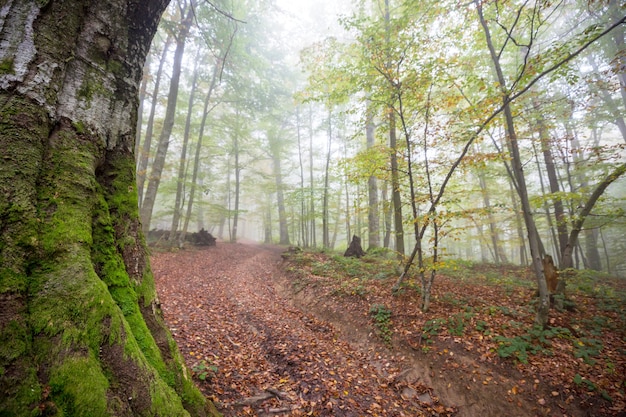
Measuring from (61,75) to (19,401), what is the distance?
1.94m

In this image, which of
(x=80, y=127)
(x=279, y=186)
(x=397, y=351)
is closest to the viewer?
(x=80, y=127)

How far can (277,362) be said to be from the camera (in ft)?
14.1

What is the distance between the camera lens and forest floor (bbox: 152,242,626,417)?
3.66 meters

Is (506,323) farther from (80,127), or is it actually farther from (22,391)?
(80,127)

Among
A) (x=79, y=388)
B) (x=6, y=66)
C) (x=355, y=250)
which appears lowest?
(x=79, y=388)

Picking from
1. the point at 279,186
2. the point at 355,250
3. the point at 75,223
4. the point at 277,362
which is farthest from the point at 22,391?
the point at 279,186

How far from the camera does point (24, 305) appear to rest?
4.25 feet

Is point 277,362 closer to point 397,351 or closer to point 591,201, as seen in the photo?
point 397,351

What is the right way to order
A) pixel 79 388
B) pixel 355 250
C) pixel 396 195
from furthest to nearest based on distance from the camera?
pixel 355 250
pixel 396 195
pixel 79 388

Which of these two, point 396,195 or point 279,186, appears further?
point 279,186

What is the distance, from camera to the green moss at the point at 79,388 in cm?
123

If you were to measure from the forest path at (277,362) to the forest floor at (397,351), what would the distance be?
0.02 meters

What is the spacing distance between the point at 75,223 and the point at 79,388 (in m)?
1.01

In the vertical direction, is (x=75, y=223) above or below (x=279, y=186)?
below
